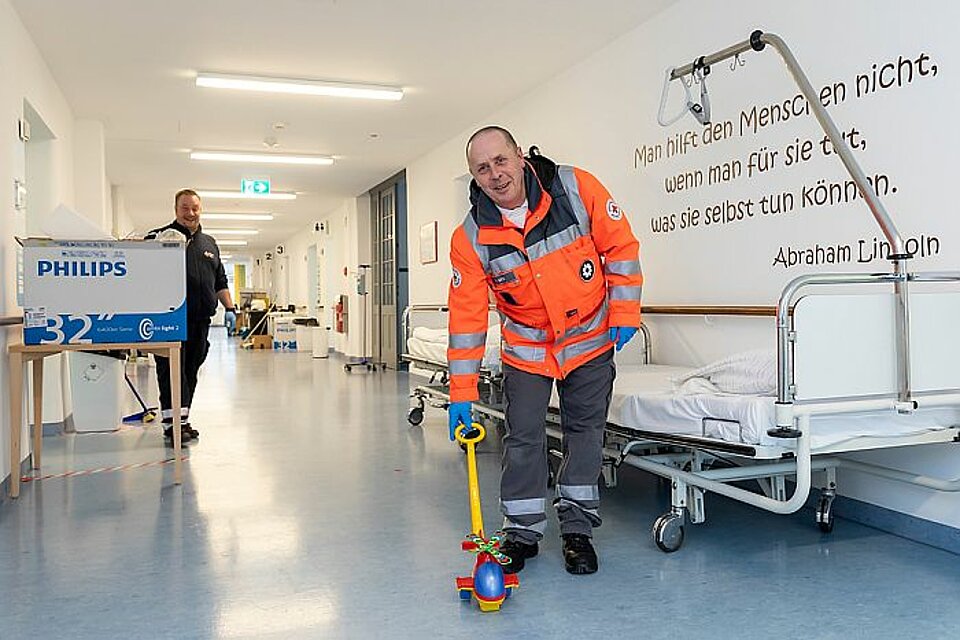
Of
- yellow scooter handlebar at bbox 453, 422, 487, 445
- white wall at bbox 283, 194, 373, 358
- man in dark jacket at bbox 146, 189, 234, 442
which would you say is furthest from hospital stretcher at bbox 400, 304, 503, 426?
white wall at bbox 283, 194, 373, 358

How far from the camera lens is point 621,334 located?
2.76m

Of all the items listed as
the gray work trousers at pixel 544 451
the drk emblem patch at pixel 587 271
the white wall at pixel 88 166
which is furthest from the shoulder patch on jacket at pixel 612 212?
the white wall at pixel 88 166

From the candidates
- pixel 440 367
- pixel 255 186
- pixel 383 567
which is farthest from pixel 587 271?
pixel 255 186

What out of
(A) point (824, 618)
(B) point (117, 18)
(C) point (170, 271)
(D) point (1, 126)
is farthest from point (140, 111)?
(A) point (824, 618)

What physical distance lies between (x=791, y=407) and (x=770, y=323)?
57.5 inches

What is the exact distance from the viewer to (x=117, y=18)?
488cm

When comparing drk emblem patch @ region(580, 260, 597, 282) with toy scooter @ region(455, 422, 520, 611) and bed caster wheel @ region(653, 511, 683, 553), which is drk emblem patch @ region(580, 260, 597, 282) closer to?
toy scooter @ region(455, 422, 520, 611)

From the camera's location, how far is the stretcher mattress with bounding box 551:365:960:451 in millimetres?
2586

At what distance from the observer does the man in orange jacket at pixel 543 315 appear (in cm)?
275

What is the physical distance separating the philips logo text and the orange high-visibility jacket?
2.04 metres

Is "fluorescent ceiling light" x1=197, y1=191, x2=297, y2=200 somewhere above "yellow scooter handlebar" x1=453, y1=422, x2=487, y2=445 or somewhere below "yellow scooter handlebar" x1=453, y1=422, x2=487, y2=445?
above

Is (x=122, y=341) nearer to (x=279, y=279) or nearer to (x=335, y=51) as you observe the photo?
(x=335, y=51)

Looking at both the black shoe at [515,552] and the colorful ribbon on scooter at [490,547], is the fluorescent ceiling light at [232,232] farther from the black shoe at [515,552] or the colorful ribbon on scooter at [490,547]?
the colorful ribbon on scooter at [490,547]

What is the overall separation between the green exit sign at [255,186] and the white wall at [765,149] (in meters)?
5.36
